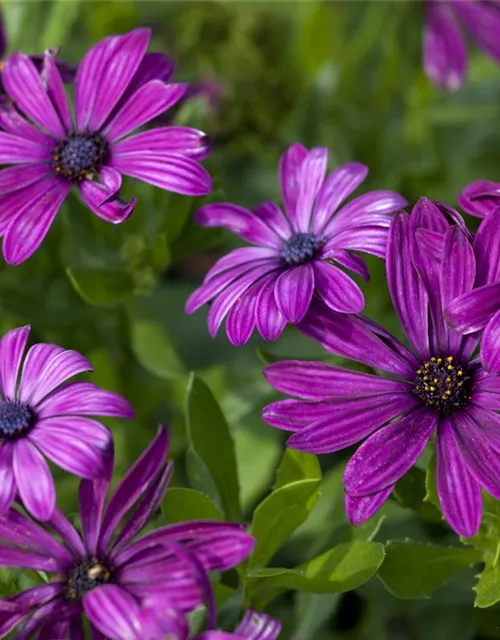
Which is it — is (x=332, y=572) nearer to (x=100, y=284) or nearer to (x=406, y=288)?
(x=406, y=288)

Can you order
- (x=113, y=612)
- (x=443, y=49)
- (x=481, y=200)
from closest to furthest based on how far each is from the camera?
1. (x=113, y=612)
2. (x=481, y=200)
3. (x=443, y=49)

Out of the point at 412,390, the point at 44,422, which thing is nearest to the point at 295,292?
the point at 412,390

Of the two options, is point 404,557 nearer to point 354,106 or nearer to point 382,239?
point 382,239

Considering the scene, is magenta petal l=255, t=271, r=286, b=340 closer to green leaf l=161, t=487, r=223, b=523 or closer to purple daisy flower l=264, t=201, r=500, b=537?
purple daisy flower l=264, t=201, r=500, b=537

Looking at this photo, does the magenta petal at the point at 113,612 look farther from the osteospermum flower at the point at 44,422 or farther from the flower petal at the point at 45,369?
the flower petal at the point at 45,369

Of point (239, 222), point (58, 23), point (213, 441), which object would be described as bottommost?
point (213, 441)

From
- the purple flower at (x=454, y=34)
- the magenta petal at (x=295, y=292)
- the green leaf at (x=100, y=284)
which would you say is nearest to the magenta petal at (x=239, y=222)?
the magenta petal at (x=295, y=292)

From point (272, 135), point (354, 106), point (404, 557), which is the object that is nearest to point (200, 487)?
point (404, 557)
